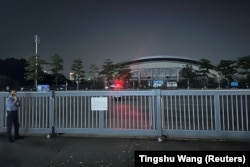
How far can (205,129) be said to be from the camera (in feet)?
25.0

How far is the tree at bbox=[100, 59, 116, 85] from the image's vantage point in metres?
86.7

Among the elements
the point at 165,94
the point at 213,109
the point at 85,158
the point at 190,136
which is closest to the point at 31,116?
the point at 85,158

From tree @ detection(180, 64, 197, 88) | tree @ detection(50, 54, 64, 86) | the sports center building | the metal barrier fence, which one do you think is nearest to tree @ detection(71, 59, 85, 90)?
tree @ detection(50, 54, 64, 86)

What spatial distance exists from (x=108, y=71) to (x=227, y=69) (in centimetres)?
3588

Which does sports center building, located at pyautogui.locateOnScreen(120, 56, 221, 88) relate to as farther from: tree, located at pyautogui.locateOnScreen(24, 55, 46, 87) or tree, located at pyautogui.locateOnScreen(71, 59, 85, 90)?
tree, located at pyautogui.locateOnScreen(24, 55, 46, 87)

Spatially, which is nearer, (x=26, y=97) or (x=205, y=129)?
(x=205, y=129)

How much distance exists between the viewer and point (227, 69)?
74.5 meters

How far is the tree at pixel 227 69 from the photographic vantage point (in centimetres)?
7394

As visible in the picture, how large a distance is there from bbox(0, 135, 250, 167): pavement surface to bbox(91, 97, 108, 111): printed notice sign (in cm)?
89

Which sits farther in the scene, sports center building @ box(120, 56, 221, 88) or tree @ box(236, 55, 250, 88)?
sports center building @ box(120, 56, 221, 88)

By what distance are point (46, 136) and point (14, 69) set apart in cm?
8806

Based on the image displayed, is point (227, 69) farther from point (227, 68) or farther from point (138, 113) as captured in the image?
point (138, 113)

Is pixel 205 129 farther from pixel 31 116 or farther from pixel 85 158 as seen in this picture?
pixel 31 116

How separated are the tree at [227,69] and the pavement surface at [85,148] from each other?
71.6 meters
